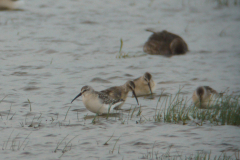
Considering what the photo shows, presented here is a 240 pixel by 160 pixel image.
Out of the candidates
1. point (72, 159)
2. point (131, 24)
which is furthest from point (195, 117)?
point (131, 24)

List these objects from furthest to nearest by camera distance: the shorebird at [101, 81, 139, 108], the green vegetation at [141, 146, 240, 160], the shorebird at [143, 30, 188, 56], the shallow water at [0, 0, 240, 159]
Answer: the shorebird at [143, 30, 188, 56] → the shorebird at [101, 81, 139, 108] → the shallow water at [0, 0, 240, 159] → the green vegetation at [141, 146, 240, 160]

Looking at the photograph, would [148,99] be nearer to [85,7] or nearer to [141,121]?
[141,121]

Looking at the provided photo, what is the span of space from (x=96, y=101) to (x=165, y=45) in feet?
18.6

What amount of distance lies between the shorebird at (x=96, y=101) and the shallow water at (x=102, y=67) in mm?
247

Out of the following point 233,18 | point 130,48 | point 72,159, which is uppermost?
point 233,18

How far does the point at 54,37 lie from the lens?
13766 mm

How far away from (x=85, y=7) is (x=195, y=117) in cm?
1174

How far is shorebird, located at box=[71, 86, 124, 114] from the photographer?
295 inches

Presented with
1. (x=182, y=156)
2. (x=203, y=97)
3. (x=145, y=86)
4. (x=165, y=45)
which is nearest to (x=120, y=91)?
(x=145, y=86)

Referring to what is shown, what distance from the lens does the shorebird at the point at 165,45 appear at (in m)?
12.5

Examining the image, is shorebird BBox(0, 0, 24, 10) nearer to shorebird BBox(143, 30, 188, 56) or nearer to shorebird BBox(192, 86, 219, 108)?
shorebird BBox(143, 30, 188, 56)

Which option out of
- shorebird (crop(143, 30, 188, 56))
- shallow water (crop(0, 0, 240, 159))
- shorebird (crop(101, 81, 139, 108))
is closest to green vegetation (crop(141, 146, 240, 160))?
shallow water (crop(0, 0, 240, 159))

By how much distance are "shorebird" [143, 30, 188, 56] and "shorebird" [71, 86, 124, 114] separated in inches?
198

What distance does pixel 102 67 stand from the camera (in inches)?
429
